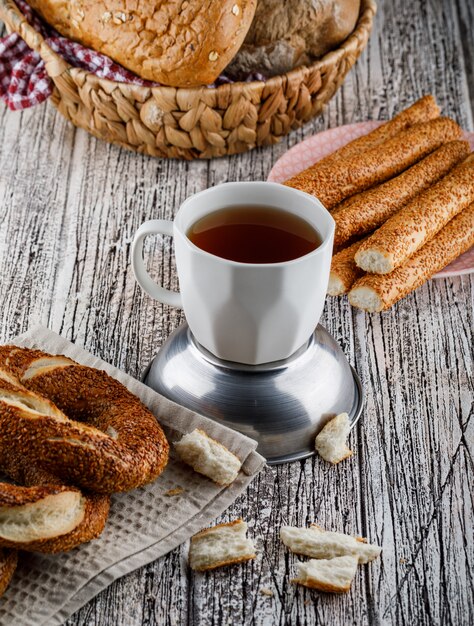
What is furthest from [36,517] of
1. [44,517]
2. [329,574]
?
[329,574]

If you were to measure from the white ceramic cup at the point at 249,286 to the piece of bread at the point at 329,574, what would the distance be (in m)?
0.29

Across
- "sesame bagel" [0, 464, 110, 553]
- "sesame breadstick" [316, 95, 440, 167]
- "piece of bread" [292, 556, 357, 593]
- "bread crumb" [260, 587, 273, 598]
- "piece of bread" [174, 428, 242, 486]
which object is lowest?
"sesame breadstick" [316, 95, 440, 167]

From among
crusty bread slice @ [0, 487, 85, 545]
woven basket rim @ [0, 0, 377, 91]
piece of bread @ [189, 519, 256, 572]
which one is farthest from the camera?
woven basket rim @ [0, 0, 377, 91]

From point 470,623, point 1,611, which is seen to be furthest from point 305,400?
point 1,611

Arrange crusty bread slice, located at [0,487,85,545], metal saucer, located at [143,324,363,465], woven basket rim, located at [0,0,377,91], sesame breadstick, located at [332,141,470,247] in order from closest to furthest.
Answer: crusty bread slice, located at [0,487,85,545]
metal saucer, located at [143,324,363,465]
sesame breadstick, located at [332,141,470,247]
woven basket rim, located at [0,0,377,91]

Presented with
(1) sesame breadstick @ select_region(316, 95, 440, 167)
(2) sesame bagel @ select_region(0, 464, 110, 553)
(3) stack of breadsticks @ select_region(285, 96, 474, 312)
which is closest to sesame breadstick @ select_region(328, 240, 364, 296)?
(3) stack of breadsticks @ select_region(285, 96, 474, 312)

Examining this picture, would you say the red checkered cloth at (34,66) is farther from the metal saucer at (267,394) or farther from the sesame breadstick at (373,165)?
the metal saucer at (267,394)

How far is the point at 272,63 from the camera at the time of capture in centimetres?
181

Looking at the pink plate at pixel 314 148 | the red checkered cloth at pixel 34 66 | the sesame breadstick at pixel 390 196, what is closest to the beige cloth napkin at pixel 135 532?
the sesame breadstick at pixel 390 196

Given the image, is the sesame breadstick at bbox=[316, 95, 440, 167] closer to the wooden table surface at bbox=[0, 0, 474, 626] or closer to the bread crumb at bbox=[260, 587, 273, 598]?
the wooden table surface at bbox=[0, 0, 474, 626]

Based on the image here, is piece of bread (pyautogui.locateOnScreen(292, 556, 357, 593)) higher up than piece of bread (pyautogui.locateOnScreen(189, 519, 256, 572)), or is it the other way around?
piece of bread (pyautogui.locateOnScreen(189, 519, 256, 572))

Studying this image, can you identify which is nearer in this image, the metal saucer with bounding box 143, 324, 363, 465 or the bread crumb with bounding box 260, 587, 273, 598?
the bread crumb with bounding box 260, 587, 273, 598

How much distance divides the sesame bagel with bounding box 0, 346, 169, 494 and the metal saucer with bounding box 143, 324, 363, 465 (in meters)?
0.09

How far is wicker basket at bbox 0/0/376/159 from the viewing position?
1.69m
